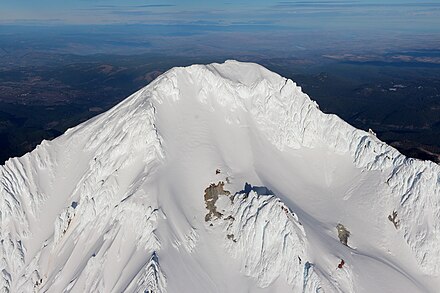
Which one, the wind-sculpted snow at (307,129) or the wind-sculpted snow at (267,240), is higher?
the wind-sculpted snow at (307,129)

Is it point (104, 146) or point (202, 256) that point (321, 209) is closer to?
point (202, 256)

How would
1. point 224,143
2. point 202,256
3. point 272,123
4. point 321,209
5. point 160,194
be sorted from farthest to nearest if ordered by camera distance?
point 272,123 < point 224,143 < point 321,209 < point 160,194 < point 202,256

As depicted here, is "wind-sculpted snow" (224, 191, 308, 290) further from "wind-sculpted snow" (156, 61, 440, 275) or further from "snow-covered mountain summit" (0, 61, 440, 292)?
"wind-sculpted snow" (156, 61, 440, 275)

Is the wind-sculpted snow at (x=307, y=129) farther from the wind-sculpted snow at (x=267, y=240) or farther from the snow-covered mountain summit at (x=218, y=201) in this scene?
the wind-sculpted snow at (x=267, y=240)

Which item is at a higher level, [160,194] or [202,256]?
[160,194]

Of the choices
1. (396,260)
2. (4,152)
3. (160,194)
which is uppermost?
(160,194)

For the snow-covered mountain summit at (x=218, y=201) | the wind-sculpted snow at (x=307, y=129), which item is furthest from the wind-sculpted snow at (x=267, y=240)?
the wind-sculpted snow at (x=307, y=129)

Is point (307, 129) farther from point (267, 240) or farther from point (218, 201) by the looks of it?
point (267, 240)

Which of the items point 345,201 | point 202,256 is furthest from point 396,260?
point 202,256
